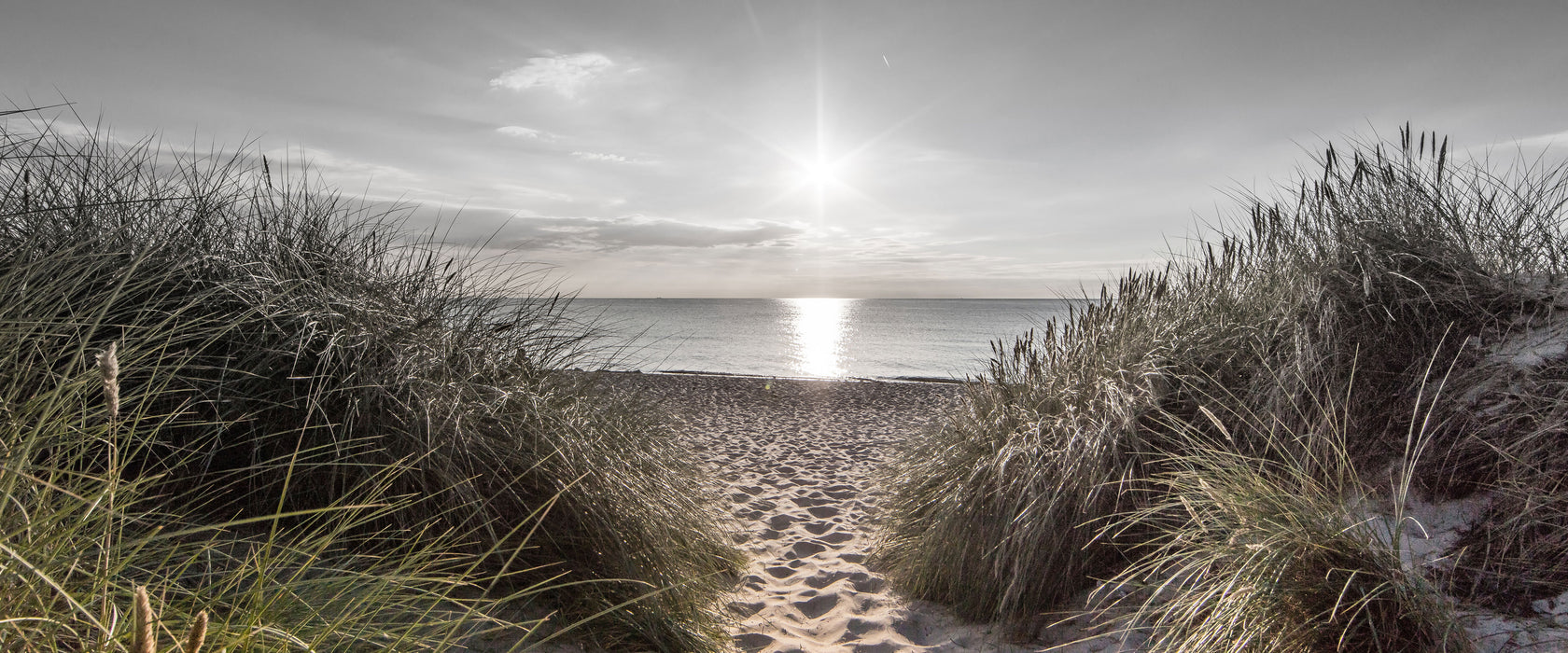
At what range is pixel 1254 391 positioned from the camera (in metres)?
3.45

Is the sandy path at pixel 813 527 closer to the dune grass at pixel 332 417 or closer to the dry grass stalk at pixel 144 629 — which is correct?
the dune grass at pixel 332 417

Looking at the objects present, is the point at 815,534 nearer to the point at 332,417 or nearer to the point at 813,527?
the point at 813,527

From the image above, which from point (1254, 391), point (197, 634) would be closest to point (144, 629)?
point (197, 634)

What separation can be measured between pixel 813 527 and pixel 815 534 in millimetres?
149

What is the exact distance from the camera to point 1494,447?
265cm

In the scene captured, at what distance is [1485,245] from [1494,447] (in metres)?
1.84

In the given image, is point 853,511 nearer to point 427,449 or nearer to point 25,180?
point 427,449

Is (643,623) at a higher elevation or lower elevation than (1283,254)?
lower

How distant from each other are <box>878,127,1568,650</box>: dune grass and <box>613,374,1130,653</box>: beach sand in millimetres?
230

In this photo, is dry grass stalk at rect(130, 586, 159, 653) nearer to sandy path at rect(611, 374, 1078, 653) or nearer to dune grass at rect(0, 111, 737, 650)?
dune grass at rect(0, 111, 737, 650)

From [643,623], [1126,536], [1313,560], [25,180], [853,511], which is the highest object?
[25,180]

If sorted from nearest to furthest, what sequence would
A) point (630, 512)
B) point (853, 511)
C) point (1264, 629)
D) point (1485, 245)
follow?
point (1264, 629) → point (630, 512) → point (1485, 245) → point (853, 511)

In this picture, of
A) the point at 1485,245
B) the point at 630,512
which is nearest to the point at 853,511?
the point at 630,512

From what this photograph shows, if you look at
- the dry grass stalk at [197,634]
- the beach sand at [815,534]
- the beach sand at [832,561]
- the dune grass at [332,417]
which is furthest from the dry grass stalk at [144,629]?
A: the beach sand at [815,534]
